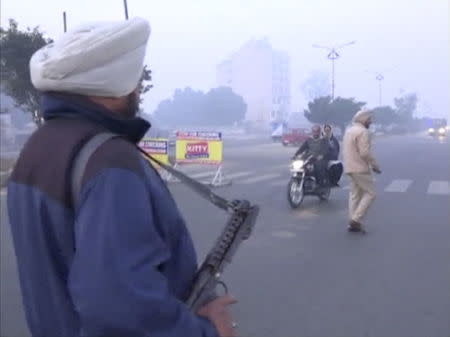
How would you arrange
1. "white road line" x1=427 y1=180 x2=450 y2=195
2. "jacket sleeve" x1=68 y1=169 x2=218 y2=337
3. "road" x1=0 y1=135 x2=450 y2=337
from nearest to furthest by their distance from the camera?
"jacket sleeve" x1=68 y1=169 x2=218 y2=337
"road" x1=0 y1=135 x2=450 y2=337
"white road line" x1=427 y1=180 x2=450 y2=195

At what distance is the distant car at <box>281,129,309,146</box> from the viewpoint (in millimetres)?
43081

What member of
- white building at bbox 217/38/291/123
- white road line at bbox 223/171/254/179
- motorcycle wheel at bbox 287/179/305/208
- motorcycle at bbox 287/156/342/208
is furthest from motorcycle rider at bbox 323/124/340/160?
white building at bbox 217/38/291/123

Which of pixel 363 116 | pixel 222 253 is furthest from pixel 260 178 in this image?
pixel 222 253

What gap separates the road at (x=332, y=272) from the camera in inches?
194

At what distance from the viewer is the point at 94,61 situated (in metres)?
1.56

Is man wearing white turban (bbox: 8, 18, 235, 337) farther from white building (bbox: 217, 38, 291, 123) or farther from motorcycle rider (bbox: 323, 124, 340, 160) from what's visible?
white building (bbox: 217, 38, 291, 123)

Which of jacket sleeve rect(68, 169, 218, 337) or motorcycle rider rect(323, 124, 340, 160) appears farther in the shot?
motorcycle rider rect(323, 124, 340, 160)

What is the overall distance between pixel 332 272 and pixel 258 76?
131m

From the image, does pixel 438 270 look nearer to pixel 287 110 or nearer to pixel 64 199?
pixel 64 199

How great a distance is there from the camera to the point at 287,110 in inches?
4776

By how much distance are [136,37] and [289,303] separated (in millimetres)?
4168

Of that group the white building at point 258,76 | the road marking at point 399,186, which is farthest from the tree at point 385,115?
the road marking at point 399,186

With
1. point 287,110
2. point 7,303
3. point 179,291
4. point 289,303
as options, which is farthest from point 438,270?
point 287,110

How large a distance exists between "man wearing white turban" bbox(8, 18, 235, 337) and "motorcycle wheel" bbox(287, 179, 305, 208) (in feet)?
33.2
